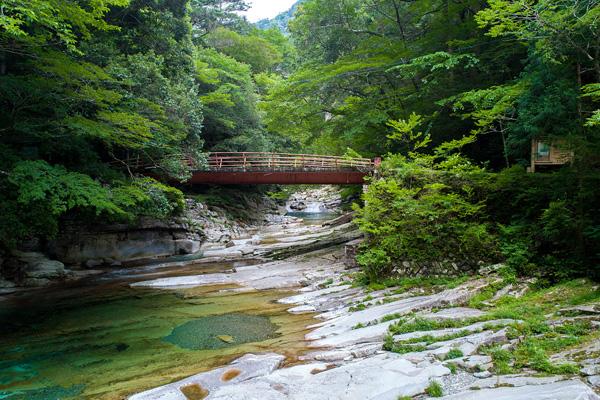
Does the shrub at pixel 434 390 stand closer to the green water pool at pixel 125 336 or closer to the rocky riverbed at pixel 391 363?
the rocky riverbed at pixel 391 363

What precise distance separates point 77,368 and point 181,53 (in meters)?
18.5

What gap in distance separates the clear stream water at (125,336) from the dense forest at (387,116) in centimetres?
258

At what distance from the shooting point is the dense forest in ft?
30.5

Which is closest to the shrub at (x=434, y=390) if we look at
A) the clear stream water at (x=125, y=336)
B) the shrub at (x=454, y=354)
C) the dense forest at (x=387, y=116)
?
the shrub at (x=454, y=354)

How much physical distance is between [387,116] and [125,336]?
13.9 metres

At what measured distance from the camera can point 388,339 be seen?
254 inches

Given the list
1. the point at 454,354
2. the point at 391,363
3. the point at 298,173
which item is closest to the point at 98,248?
the point at 298,173

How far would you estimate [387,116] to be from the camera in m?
18.4

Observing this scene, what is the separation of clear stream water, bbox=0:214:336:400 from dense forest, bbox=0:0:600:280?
8.47 ft

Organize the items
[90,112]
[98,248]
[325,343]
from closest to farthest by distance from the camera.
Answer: [325,343] < [90,112] < [98,248]

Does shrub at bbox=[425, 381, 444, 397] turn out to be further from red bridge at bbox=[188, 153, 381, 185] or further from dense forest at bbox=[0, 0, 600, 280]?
red bridge at bbox=[188, 153, 381, 185]

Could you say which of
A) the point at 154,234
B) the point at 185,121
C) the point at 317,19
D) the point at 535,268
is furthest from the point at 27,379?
the point at 317,19

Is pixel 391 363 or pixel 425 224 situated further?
pixel 425 224

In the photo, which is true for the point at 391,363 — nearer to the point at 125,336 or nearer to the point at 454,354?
the point at 454,354
